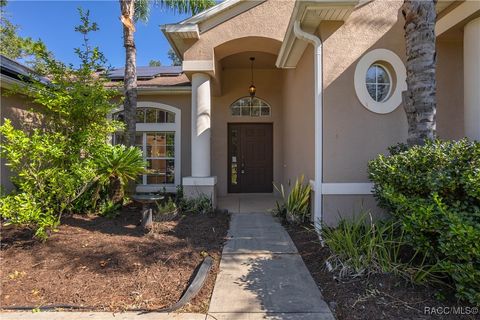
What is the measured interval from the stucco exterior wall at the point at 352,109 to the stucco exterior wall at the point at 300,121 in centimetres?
43

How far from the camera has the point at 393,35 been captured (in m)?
5.25

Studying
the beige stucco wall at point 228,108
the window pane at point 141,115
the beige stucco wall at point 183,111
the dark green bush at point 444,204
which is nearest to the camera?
the dark green bush at point 444,204

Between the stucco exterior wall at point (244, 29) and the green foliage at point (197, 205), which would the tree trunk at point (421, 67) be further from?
the green foliage at point (197, 205)

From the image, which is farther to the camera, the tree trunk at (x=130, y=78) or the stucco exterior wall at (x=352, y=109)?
the tree trunk at (x=130, y=78)

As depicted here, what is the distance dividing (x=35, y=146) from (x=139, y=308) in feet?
9.72

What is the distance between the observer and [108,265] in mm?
3920

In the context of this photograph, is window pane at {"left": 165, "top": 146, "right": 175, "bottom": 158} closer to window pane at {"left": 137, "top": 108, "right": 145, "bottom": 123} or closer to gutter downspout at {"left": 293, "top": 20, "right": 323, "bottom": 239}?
window pane at {"left": 137, "top": 108, "right": 145, "bottom": 123}

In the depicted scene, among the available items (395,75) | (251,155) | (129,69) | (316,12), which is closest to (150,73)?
(129,69)

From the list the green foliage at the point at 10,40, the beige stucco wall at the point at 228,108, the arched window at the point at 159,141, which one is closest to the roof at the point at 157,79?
the arched window at the point at 159,141

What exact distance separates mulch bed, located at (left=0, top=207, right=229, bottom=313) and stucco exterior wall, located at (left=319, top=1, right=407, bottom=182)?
263 cm

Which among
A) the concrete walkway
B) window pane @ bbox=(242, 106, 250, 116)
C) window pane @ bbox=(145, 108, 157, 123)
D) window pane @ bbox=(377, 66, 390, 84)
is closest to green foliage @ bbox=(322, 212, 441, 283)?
the concrete walkway

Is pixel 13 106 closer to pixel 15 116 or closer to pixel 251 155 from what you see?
pixel 15 116

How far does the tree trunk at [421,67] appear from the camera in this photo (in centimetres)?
411

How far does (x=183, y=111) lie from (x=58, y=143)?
474cm
